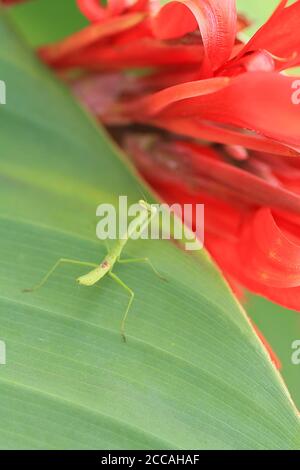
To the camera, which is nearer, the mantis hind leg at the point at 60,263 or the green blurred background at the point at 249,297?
the mantis hind leg at the point at 60,263

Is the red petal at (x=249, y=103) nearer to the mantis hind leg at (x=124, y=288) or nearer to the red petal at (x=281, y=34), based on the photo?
the red petal at (x=281, y=34)

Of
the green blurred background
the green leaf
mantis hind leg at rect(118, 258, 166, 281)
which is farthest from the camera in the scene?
the green blurred background

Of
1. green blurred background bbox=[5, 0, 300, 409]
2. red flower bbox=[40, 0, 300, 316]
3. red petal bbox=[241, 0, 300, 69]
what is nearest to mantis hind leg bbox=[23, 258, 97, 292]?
red flower bbox=[40, 0, 300, 316]

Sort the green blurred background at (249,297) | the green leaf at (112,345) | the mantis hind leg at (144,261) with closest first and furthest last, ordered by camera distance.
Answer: the green leaf at (112,345) → the mantis hind leg at (144,261) → the green blurred background at (249,297)

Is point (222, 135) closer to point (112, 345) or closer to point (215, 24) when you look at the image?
point (215, 24)

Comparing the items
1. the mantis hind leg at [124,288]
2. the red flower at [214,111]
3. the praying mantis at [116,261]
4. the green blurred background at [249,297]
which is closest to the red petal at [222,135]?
the red flower at [214,111]

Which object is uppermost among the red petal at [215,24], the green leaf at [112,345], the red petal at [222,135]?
the red petal at [215,24]

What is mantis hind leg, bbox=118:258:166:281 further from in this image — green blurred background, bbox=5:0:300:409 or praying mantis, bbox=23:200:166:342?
green blurred background, bbox=5:0:300:409
